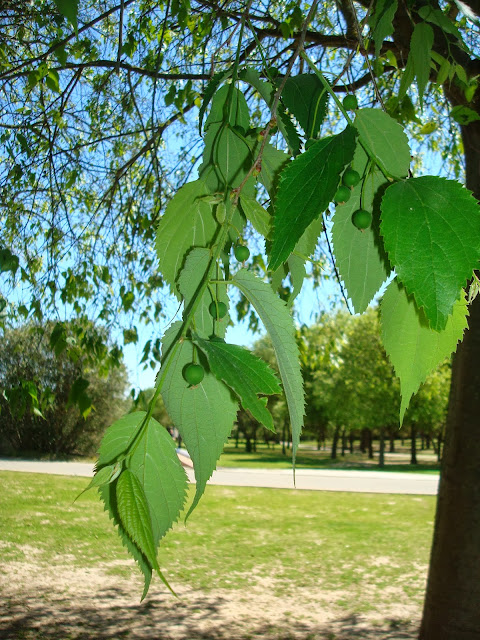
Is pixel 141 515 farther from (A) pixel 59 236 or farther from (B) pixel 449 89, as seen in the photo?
(A) pixel 59 236

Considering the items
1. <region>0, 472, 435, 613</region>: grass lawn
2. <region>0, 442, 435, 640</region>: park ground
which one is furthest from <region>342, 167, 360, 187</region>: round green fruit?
<region>0, 472, 435, 613</region>: grass lawn

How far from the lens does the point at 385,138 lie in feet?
1.86

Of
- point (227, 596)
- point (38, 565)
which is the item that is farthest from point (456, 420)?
point (38, 565)

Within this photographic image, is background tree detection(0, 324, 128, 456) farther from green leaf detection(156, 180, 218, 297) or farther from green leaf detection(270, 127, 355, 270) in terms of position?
green leaf detection(270, 127, 355, 270)

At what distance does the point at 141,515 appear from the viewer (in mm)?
389

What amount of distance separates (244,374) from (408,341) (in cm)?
21

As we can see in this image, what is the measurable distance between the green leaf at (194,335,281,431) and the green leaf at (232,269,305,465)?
50 millimetres

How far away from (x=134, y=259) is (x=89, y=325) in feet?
2.23

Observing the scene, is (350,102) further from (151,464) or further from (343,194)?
(151,464)

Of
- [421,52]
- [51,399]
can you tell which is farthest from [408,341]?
[51,399]

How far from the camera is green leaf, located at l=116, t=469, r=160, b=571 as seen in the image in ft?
1.23

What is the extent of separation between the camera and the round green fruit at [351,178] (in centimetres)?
57

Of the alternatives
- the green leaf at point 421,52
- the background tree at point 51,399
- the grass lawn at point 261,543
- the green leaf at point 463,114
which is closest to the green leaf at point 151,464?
the green leaf at point 421,52

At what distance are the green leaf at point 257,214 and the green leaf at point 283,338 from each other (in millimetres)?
127
